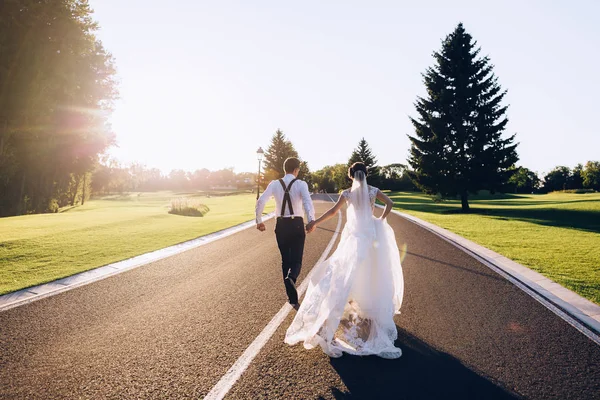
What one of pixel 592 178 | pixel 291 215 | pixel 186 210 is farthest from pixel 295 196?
pixel 592 178

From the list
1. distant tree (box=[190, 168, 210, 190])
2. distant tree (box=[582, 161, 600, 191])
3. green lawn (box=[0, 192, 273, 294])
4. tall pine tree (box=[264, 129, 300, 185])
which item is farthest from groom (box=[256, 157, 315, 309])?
distant tree (box=[190, 168, 210, 190])

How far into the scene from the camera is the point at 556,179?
110 meters

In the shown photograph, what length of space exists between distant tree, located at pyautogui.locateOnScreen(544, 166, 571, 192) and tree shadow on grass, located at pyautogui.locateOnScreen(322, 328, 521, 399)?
135590 mm

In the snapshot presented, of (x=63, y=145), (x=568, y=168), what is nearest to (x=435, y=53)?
(x=63, y=145)

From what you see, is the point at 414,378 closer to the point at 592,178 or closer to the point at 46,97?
the point at 46,97

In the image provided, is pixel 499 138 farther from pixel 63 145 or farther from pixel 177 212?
pixel 63 145

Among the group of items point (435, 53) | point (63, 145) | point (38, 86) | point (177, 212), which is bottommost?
point (177, 212)

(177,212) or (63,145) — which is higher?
(63,145)

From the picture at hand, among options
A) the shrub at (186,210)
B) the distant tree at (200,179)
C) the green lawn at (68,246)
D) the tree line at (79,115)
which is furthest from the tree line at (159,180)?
the green lawn at (68,246)

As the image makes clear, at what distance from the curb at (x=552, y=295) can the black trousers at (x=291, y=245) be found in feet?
13.2

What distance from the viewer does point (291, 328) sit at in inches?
150

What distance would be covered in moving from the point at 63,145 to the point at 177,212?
1337 cm

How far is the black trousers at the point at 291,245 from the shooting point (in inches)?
203

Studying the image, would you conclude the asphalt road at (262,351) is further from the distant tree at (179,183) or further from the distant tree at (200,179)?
the distant tree at (179,183)
